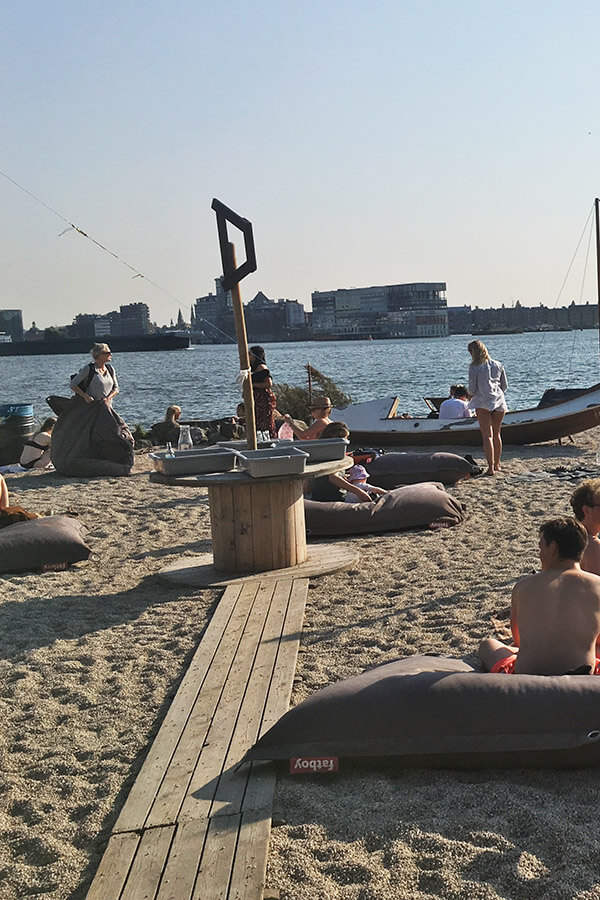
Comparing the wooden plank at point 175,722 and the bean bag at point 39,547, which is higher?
the bean bag at point 39,547

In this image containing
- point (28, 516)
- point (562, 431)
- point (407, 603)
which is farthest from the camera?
point (562, 431)

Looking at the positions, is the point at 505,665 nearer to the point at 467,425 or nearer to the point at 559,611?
the point at 559,611

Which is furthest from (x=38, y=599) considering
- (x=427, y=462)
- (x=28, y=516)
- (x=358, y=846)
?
(x=427, y=462)

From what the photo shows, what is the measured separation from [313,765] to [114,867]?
93 cm

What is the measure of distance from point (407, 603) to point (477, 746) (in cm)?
265

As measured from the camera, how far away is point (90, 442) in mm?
13023

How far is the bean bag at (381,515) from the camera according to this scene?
9.08 metres

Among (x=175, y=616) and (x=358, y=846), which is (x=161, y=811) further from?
(x=175, y=616)

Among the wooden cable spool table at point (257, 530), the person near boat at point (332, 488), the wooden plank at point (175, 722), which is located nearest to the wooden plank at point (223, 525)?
the wooden cable spool table at point (257, 530)

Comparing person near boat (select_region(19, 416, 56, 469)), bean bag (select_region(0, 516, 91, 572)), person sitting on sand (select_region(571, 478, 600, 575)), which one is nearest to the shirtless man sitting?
person sitting on sand (select_region(571, 478, 600, 575))

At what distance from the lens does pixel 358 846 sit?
3455mm

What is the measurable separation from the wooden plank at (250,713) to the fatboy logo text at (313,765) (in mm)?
195

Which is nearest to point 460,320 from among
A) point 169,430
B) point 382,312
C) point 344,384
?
point 382,312

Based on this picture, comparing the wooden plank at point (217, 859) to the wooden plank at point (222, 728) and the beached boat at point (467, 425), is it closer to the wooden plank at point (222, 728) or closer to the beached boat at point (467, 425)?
the wooden plank at point (222, 728)
